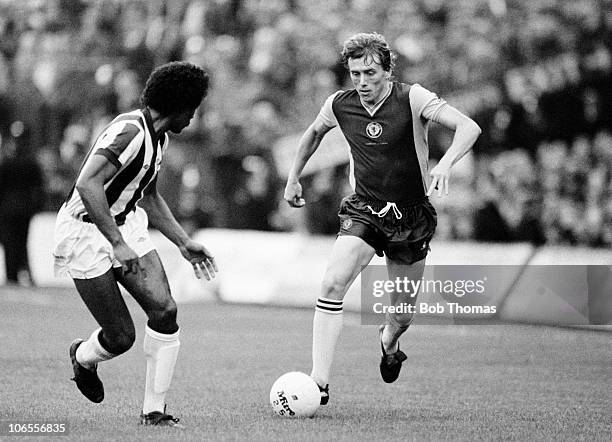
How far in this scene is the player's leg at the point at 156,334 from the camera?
7000 mm

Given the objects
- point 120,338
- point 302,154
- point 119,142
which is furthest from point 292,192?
point 119,142

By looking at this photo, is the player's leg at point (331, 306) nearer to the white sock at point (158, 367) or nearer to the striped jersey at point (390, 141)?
the striped jersey at point (390, 141)

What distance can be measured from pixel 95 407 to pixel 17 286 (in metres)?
12.1

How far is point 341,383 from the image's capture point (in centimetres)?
960

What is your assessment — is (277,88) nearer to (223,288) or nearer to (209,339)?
(223,288)

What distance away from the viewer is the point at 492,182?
17109 millimetres

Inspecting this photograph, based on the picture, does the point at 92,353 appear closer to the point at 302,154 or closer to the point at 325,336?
the point at 325,336

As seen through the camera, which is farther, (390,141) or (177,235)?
(390,141)

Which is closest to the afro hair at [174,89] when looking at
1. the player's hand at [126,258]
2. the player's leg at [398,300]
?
the player's hand at [126,258]

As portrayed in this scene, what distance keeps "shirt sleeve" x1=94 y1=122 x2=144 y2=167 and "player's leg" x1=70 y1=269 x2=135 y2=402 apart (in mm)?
756

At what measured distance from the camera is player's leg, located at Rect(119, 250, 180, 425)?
7.00 meters

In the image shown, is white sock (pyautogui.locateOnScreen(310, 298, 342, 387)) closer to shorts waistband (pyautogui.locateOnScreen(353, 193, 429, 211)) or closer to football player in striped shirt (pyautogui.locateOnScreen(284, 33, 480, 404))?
football player in striped shirt (pyautogui.locateOnScreen(284, 33, 480, 404))

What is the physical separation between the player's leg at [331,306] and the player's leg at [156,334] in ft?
4.17

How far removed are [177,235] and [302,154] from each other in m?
1.67
